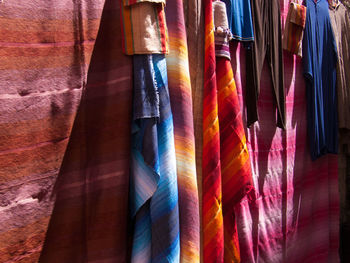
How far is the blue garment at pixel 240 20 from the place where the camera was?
171cm

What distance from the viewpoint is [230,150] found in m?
1.62

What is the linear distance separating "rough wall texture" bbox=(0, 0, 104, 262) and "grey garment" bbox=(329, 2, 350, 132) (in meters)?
2.08

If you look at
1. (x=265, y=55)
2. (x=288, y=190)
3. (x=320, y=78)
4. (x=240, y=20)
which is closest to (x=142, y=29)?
(x=240, y=20)

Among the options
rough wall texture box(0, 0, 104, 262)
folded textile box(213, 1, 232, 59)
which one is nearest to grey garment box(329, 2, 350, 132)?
folded textile box(213, 1, 232, 59)

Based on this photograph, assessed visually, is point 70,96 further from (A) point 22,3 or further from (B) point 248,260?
(B) point 248,260

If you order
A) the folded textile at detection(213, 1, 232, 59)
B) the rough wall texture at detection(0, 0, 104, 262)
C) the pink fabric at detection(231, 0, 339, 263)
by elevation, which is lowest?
the pink fabric at detection(231, 0, 339, 263)

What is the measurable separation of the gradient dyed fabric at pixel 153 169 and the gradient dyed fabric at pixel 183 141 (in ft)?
0.19

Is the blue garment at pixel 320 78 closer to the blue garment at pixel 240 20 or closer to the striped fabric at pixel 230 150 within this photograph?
the blue garment at pixel 240 20

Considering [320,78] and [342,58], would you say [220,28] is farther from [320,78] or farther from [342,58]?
[342,58]

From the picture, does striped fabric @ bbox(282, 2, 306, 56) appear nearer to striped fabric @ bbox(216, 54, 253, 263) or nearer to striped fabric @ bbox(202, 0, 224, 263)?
striped fabric @ bbox(216, 54, 253, 263)

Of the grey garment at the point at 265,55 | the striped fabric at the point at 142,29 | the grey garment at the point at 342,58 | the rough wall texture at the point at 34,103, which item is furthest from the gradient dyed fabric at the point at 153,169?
the grey garment at the point at 342,58

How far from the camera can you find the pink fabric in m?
1.99

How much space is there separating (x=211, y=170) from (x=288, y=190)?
1.02 metres

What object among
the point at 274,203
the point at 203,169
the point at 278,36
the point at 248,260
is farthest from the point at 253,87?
the point at 248,260
